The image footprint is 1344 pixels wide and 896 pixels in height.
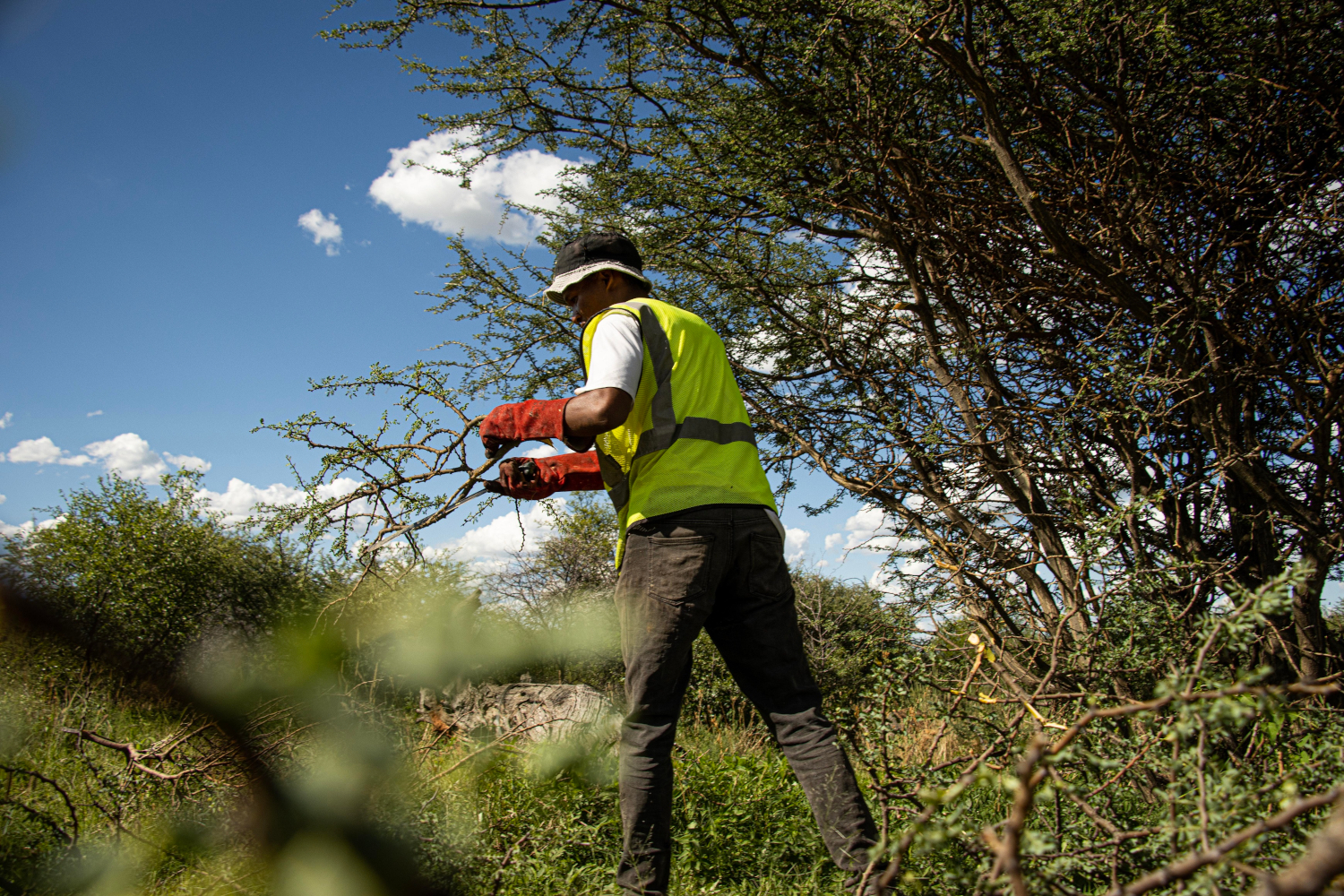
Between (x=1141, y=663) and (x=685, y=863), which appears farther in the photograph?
(x=685, y=863)

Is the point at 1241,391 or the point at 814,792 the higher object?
the point at 1241,391

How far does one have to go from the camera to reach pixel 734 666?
2.24 m

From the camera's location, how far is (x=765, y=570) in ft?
7.13

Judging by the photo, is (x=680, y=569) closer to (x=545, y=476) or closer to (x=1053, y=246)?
(x=545, y=476)

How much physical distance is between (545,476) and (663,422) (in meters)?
0.59

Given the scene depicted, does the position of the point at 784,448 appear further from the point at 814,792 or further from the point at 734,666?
the point at 814,792

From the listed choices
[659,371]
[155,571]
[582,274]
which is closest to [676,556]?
[659,371]

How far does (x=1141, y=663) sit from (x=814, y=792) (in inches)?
43.7

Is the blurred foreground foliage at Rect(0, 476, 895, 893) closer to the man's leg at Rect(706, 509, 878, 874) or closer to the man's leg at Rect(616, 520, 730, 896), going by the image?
the man's leg at Rect(706, 509, 878, 874)

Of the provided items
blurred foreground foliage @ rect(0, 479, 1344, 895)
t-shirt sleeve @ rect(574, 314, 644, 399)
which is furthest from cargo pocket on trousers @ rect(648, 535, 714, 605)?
blurred foreground foliage @ rect(0, 479, 1344, 895)

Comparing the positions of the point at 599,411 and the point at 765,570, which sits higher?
the point at 599,411

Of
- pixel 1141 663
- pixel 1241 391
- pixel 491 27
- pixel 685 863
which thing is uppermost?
pixel 491 27

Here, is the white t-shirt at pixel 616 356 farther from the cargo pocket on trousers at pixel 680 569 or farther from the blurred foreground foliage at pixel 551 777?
the blurred foreground foliage at pixel 551 777

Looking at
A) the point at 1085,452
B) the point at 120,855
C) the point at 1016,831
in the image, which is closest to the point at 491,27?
the point at 1085,452
